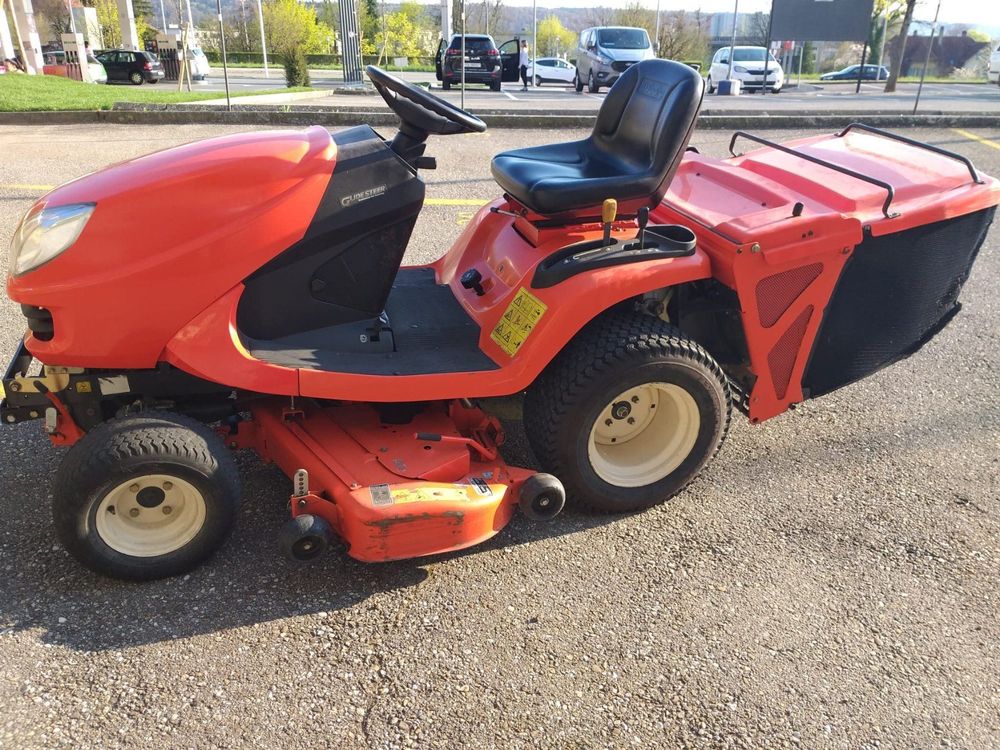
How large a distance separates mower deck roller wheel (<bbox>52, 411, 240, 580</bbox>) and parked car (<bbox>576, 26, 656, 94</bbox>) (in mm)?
19285

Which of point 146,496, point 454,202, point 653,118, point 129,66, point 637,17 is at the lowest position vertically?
point 129,66

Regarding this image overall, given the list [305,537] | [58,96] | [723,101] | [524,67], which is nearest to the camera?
[305,537]

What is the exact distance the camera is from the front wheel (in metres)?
2.65

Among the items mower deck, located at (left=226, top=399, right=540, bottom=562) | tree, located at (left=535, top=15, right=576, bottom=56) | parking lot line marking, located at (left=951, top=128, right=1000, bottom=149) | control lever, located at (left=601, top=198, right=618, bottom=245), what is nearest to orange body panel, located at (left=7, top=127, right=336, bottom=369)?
mower deck, located at (left=226, top=399, right=540, bottom=562)

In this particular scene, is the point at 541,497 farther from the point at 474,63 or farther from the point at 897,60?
the point at 897,60

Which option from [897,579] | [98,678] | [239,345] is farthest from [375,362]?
[897,579]

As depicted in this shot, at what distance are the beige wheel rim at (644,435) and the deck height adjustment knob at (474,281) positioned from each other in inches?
26.2

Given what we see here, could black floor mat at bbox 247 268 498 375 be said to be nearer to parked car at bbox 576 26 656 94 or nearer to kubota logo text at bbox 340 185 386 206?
kubota logo text at bbox 340 185 386 206

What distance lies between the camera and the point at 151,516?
245cm

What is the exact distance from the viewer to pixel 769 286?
9.20 ft

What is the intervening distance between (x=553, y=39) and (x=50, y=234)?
4784cm

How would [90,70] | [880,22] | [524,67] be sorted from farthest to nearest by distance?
1. [880,22]
2. [524,67]
3. [90,70]

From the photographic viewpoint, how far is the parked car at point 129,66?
24.2 m

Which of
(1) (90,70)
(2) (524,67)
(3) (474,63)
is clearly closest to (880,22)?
(2) (524,67)
